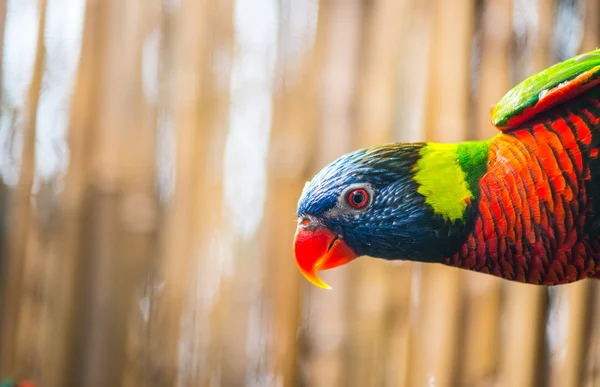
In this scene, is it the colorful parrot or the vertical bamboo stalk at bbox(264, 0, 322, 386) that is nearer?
the colorful parrot

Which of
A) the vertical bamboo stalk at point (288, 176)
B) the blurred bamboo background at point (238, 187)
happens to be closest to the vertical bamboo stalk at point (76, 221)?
the blurred bamboo background at point (238, 187)

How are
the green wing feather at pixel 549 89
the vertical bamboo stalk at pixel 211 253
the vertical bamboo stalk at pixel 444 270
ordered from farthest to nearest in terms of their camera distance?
the vertical bamboo stalk at pixel 211 253
the vertical bamboo stalk at pixel 444 270
the green wing feather at pixel 549 89

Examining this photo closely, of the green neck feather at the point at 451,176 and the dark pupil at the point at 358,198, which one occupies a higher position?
the green neck feather at the point at 451,176

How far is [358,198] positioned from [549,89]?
204 mm

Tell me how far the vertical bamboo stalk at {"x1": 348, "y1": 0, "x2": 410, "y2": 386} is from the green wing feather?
603 mm

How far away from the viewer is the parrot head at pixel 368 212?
0.48 m

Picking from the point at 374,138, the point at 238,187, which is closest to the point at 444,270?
the point at 374,138

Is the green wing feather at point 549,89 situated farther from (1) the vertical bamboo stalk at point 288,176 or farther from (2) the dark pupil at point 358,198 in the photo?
(1) the vertical bamboo stalk at point 288,176

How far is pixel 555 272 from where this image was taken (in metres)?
0.47

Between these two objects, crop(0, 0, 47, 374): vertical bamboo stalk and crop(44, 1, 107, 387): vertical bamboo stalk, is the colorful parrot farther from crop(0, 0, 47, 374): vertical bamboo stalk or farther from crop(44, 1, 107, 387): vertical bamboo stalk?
crop(0, 0, 47, 374): vertical bamboo stalk

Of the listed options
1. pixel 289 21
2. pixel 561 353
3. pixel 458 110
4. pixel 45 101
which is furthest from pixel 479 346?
pixel 45 101

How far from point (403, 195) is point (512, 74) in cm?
70

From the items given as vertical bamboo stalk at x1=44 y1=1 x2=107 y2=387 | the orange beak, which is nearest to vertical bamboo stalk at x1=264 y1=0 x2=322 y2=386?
vertical bamboo stalk at x1=44 y1=1 x2=107 y2=387

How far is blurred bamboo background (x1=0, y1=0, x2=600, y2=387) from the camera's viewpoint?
1.04m
